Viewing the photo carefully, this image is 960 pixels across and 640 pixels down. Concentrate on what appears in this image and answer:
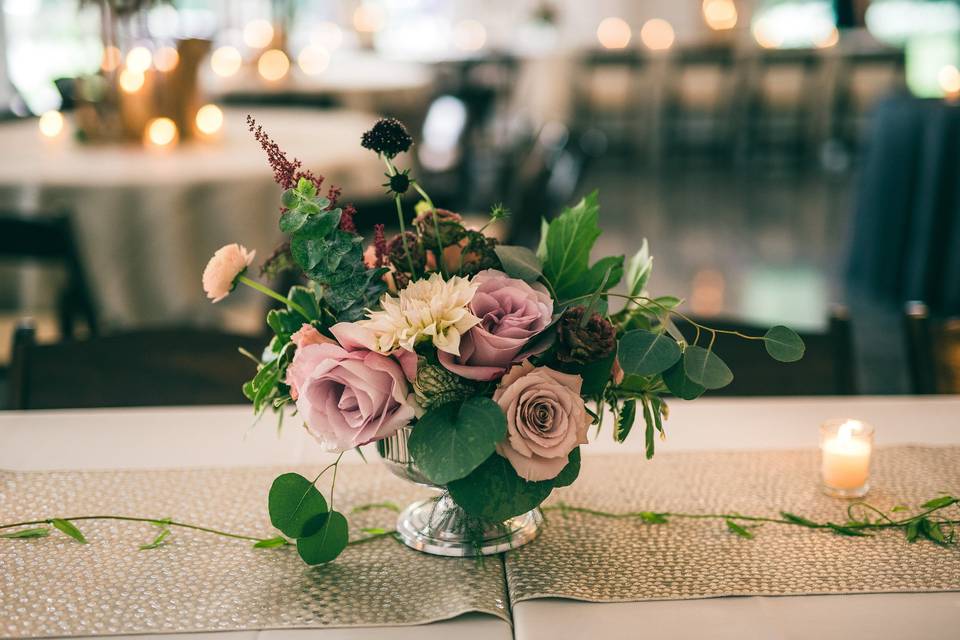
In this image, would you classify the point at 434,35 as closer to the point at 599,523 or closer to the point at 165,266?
the point at 165,266

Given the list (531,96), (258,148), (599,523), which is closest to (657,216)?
(531,96)

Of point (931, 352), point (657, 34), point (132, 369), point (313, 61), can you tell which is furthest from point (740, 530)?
point (657, 34)

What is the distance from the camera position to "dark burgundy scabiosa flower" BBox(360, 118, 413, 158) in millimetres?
778

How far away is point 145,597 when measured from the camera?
32.6 inches

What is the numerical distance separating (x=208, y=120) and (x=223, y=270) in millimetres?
2683

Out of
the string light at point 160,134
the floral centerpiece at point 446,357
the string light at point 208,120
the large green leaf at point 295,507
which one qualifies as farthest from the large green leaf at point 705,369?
the string light at point 208,120

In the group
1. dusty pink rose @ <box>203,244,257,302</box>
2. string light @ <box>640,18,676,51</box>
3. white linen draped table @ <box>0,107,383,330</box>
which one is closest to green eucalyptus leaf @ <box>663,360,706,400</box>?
dusty pink rose @ <box>203,244,257,302</box>

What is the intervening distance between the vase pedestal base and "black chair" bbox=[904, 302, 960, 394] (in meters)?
0.83

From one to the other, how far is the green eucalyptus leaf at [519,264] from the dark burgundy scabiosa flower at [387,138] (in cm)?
13

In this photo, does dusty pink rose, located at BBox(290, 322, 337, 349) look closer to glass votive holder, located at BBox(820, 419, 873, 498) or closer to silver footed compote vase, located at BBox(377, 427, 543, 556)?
silver footed compote vase, located at BBox(377, 427, 543, 556)

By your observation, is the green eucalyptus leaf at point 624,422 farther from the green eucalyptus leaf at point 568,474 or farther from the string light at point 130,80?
the string light at point 130,80

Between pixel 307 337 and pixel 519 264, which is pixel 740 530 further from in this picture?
pixel 307 337

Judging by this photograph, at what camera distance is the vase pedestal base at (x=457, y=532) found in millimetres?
898

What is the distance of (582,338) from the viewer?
31.2 inches
